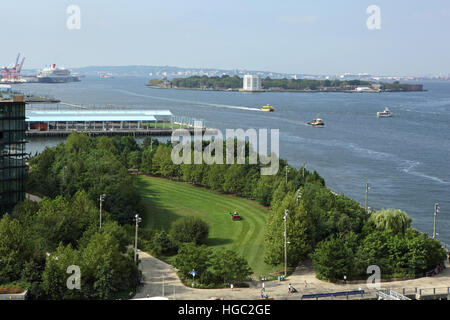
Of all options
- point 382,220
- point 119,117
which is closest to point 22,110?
point 382,220

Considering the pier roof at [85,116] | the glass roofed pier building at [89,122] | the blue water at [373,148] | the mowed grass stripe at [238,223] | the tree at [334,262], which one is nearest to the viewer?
the tree at [334,262]

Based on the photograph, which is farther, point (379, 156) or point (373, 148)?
point (373, 148)

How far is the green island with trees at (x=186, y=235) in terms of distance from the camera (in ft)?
61.9

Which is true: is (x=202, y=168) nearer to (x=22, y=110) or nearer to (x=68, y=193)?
(x=68, y=193)

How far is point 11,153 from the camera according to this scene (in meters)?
25.2

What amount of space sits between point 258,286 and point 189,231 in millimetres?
6082

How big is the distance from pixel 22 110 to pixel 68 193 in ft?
16.9

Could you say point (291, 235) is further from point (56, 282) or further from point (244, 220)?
point (56, 282)

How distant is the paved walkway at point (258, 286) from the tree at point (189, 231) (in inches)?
122

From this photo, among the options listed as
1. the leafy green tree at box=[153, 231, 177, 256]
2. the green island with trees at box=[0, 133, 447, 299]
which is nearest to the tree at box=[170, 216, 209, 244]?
the green island with trees at box=[0, 133, 447, 299]

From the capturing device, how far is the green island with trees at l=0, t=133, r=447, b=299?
18.9 m

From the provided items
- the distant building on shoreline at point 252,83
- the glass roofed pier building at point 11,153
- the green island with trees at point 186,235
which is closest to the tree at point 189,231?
the green island with trees at point 186,235

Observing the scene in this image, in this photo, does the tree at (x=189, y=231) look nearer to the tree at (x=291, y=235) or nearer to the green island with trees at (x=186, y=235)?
the green island with trees at (x=186, y=235)

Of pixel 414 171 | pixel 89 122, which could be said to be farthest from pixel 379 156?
pixel 89 122
